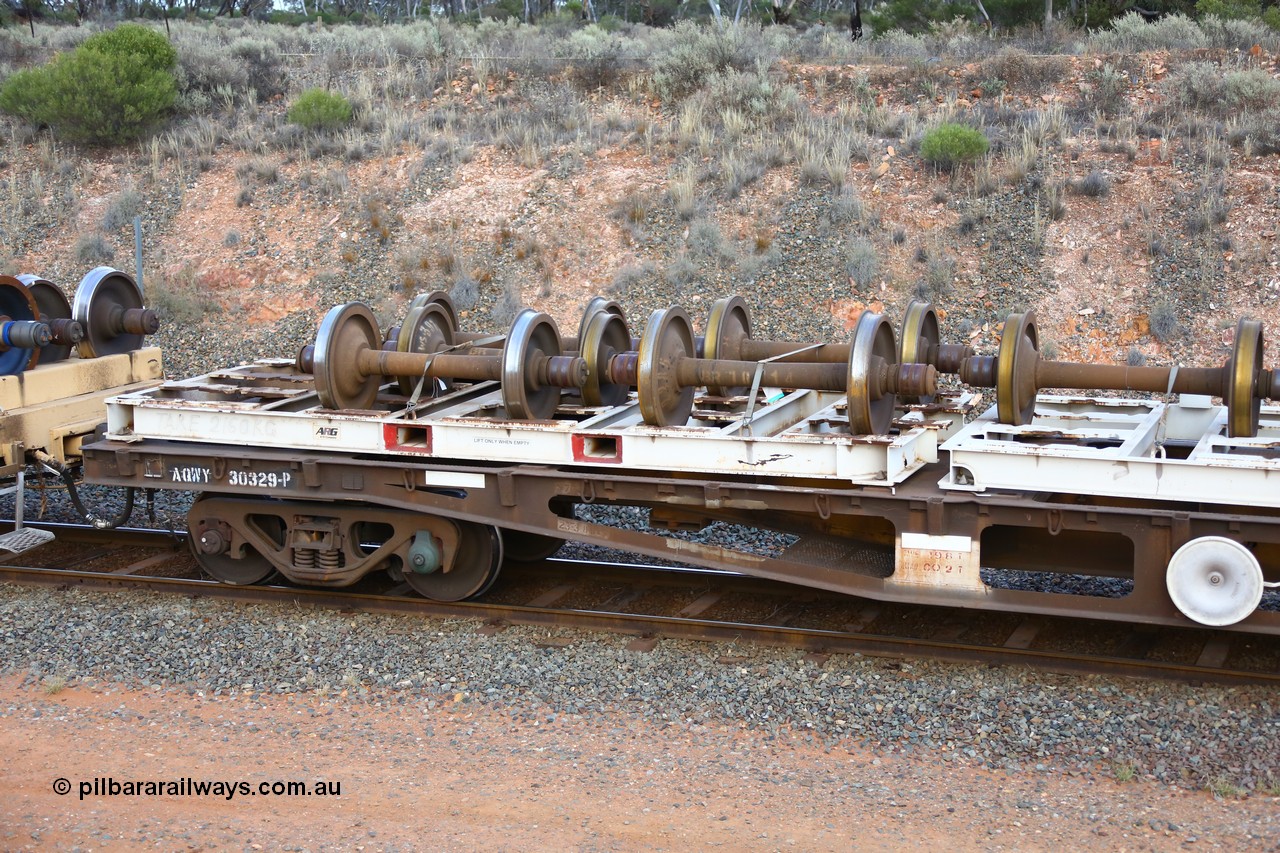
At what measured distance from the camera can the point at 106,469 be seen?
365 inches

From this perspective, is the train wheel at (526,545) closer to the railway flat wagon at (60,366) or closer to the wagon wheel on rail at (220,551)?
the wagon wheel on rail at (220,551)

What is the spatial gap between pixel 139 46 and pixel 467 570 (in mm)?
21566

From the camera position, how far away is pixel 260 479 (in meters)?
8.81

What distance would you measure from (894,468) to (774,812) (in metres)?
2.28

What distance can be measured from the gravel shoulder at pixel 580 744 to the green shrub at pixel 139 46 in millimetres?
20254

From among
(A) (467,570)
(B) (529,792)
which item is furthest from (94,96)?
(B) (529,792)

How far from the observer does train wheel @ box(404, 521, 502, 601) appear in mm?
8906

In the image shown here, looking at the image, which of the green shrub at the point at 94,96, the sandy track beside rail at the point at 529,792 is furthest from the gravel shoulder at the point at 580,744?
Result: the green shrub at the point at 94,96

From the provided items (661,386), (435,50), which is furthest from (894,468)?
(435,50)

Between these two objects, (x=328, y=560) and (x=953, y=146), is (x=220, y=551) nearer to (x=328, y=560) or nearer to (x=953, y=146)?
(x=328, y=560)

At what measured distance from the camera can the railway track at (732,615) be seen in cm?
779

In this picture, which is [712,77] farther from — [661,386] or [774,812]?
[774,812]

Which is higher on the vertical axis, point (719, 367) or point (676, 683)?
point (719, 367)

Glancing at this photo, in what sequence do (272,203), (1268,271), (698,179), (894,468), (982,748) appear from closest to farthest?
(982,748) → (894,468) → (1268,271) → (698,179) → (272,203)
